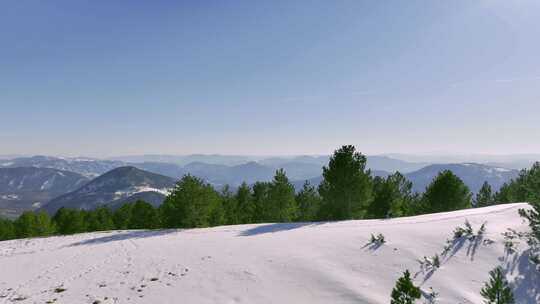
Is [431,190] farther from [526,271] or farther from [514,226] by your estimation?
[526,271]

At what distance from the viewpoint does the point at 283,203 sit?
4619 cm

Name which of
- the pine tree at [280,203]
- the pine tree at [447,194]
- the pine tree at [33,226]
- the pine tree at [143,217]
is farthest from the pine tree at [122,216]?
the pine tree at [447,194]

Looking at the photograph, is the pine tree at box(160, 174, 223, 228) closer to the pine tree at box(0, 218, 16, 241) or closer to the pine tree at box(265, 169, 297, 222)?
the pine tree at box(265, 169, 297, 222)

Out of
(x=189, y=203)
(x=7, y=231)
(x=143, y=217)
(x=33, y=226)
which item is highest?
(x=189, y=203)

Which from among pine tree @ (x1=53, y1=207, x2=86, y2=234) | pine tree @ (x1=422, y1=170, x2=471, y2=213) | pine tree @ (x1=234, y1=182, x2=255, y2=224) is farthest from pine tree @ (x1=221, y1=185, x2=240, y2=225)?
pine tree @ (x1=422, y1=170, x2=471, y2=213)

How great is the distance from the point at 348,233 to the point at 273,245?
5214mm

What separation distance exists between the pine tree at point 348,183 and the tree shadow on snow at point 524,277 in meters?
19.3

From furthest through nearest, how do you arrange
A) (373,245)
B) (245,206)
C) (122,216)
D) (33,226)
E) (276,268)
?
(122,216)
(33,226)
(245,206)
(373,245)
(276,268)

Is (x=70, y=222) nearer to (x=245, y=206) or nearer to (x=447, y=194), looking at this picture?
(x=245, y=206)

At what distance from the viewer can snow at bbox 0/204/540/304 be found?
12.6m

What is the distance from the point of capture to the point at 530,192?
51.0 ft

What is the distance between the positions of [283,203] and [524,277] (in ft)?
111

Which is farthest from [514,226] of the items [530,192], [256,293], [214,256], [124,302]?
[124,302]

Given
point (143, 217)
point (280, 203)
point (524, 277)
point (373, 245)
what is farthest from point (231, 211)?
point (524, 277)
